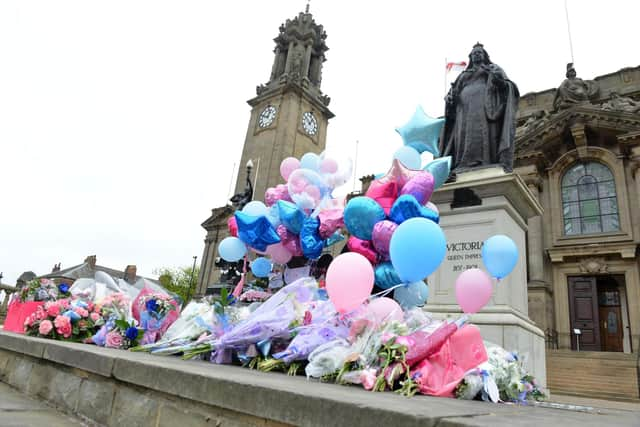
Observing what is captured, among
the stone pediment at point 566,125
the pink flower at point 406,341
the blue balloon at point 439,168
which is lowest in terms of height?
the pink flower at point 406,341

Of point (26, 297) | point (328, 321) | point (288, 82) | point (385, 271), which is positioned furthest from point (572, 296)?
point (288, 82)

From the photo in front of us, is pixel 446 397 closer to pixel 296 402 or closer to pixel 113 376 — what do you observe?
pixel 296 402

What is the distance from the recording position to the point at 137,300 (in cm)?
505

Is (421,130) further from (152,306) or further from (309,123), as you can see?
(309,123)

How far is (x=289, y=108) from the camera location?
3728 cm

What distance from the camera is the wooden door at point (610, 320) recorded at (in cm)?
1559

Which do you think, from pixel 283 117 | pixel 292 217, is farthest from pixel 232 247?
pixel 283 117

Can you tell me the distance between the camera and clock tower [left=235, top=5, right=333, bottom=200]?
118ft

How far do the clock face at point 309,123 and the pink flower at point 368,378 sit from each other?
36987mm

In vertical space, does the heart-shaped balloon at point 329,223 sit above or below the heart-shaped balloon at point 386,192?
below

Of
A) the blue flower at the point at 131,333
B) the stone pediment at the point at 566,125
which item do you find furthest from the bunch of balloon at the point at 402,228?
the stone pediment at the point at 566,125

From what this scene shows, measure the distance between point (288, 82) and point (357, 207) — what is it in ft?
117

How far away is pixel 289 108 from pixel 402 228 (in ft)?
116

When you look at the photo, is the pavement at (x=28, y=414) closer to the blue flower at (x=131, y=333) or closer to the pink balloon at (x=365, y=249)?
the blue flower at (x=131, y=333)
